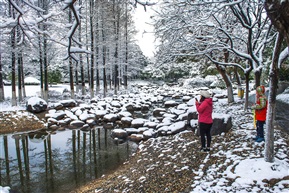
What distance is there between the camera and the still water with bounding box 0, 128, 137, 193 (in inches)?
231

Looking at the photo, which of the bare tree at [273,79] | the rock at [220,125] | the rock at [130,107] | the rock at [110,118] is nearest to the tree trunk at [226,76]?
the rock at [220,125]

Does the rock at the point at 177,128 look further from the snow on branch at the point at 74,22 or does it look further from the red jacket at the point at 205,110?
the snow on branch at the point at 74,22

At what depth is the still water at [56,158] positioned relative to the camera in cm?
587

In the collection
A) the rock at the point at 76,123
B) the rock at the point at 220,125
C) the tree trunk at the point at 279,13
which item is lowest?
the rock at the point at 76,123

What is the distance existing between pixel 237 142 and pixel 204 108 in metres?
1.41

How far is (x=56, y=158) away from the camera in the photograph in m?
7.55

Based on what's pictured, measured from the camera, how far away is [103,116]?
13172 mm

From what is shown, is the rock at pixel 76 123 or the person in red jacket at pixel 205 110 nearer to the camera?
the person in red jacket at pixel 205 110

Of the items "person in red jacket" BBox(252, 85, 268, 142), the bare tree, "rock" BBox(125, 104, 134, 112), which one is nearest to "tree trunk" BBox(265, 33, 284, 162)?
the bare tree

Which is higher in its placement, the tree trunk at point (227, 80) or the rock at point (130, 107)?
the tree trunk at point (227, 80)

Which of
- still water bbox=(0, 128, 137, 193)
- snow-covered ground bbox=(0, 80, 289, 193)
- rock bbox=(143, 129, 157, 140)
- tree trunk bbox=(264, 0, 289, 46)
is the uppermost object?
tree trunk bbox=(264, 0, 289, 46)

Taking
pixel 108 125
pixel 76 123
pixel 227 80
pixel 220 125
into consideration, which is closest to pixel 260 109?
pixel 220 125

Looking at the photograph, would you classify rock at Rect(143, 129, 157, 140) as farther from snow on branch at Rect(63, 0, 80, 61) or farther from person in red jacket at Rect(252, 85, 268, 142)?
snow on branch at Rect(63, 0, 80, 61)

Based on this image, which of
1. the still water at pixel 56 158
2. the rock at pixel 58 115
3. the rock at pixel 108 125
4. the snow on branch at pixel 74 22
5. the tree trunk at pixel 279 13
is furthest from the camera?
the rock at pixel 58 115
